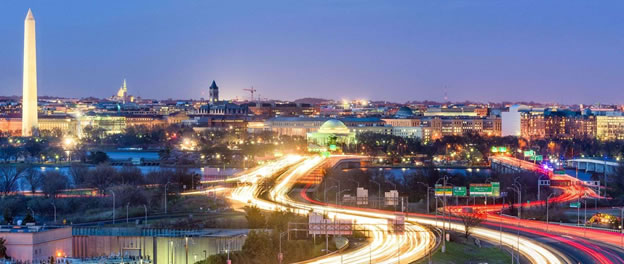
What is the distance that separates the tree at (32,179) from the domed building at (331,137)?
125ft

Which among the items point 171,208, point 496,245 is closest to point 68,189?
point 171,208

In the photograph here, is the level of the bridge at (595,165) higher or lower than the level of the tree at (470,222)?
higher

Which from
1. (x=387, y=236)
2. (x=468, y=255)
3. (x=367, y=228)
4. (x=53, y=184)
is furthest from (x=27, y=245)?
(x=53, y=184)

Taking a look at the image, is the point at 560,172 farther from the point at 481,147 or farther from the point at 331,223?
the point at 481,147

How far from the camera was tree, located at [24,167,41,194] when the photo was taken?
181 feet

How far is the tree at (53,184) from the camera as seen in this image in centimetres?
5066

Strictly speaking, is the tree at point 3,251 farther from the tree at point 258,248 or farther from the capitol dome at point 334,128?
the capitol dome at point 334,128

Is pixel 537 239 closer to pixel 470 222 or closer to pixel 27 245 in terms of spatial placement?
pixel 470 222

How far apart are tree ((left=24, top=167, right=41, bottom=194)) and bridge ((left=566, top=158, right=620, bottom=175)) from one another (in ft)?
112

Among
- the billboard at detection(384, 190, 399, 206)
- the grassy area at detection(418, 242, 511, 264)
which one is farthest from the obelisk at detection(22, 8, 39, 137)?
the grassy area at detection(418, 242, 511, 264)

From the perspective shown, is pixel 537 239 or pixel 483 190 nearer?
pixel 537 239

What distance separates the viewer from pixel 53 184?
52656 mm

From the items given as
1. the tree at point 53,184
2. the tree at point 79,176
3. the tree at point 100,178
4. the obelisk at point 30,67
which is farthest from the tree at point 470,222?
the obelisk at point 30,67

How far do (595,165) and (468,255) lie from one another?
39.6 m
